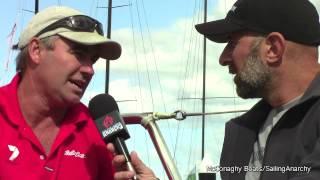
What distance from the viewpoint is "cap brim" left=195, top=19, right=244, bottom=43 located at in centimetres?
358

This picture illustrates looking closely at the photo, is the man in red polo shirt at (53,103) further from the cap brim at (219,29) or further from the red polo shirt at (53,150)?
the cap brim at (219,29)

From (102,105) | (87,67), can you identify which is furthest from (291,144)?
(87,67)

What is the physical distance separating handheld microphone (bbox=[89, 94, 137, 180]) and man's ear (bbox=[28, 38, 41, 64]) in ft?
1.41

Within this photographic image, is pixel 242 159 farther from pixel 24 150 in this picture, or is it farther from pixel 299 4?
pixel 24 150

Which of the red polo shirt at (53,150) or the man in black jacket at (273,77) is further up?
the man in black jacket at (273,77)

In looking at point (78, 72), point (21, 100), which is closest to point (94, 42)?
point (78, 72)

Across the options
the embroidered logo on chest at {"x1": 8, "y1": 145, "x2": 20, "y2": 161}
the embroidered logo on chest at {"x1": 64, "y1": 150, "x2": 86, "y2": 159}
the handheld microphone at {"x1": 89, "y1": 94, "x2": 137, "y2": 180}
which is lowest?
the embroidered logo on chest at {"x1": 64, "y1": 150, "x2": 86, "y2": 159}

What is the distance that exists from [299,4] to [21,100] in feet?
5.77

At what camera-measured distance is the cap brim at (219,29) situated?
11.8 ft

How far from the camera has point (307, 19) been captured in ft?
11.4

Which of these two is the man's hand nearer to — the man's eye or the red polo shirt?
the red polo shirt

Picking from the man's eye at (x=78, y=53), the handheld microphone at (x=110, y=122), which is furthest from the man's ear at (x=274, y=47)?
the man's eye at (x=78, y=53)

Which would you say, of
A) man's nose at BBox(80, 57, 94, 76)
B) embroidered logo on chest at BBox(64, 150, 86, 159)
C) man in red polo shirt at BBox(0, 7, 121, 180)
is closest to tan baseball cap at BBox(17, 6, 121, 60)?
man in red polo shirt at BBox(0, 7, 121, 180)

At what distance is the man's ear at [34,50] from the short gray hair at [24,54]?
0.04 metres
